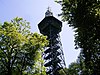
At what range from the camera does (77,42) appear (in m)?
15.4


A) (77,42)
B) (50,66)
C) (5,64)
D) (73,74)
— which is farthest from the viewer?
(50,66)

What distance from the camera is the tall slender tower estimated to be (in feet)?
133

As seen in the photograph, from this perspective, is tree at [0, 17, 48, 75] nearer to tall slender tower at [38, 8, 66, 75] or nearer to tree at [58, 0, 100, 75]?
tree at [58, 0, 100, 75]

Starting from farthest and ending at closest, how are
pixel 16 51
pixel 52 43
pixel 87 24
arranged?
pixel 52 43 < pixel 16 51 < pixel 87 24

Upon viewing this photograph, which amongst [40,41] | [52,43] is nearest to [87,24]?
[40,41]

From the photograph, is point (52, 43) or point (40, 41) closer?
point (40, 41)

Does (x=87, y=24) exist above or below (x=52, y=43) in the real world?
below

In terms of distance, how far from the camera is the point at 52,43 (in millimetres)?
43656

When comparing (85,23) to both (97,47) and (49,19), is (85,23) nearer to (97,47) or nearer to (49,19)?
(97,47)

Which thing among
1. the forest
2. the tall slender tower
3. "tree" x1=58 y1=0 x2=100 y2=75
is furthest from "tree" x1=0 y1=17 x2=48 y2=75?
the tall slender tower

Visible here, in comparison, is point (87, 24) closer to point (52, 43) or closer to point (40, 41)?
point (40, 41)

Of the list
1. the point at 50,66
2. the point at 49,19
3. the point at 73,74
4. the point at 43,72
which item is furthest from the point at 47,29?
the point at 43,72

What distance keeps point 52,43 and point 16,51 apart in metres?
27.0

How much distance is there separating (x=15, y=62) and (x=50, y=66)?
24.4 meters
